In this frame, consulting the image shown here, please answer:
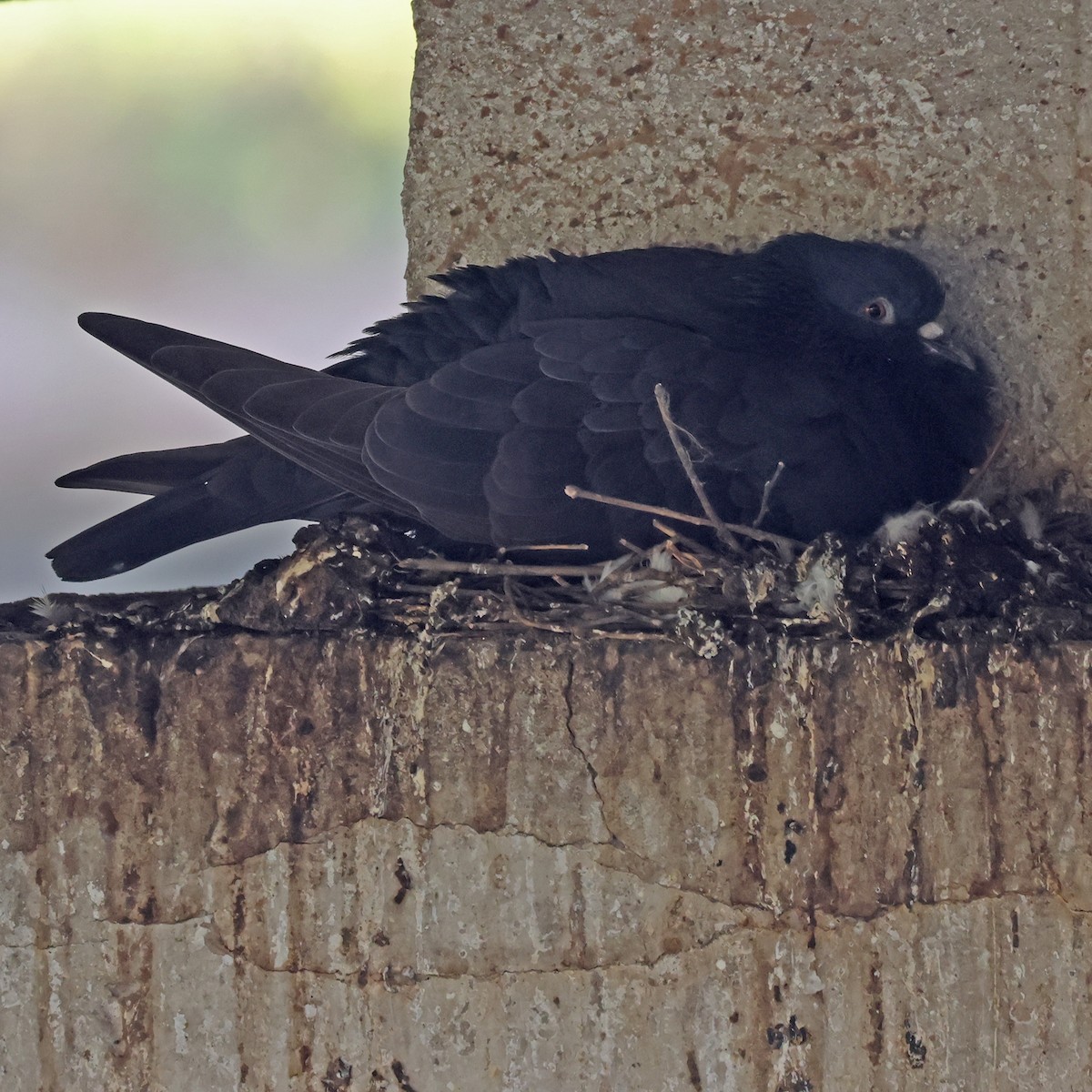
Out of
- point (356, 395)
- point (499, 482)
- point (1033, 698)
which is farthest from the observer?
point (356, 395)

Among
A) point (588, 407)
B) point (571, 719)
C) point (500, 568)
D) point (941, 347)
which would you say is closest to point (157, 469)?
point (500, 568)

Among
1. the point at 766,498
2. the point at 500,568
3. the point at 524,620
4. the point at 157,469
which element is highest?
the point at 157,469

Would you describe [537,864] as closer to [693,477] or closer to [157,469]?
[693,477]

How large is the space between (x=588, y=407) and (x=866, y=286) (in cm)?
69

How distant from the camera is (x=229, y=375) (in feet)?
7.72

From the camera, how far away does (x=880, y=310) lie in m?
2.50

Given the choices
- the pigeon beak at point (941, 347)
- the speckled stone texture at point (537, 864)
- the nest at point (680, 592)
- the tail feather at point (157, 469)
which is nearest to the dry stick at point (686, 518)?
the nest at point (680, 592)

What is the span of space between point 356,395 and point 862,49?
135 centimetres

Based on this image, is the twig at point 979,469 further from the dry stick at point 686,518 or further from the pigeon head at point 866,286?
the dry stick at point 686,518

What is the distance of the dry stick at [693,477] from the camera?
2.09m

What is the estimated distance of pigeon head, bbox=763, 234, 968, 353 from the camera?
96.2 inches

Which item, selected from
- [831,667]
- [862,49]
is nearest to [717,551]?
[831,667]

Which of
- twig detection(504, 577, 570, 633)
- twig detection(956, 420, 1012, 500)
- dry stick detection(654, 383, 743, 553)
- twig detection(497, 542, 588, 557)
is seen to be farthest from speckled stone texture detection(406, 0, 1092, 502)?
twig detection(504, 577, 570, 633)

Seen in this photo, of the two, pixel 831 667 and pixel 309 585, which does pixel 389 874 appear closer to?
pixel 309 585
